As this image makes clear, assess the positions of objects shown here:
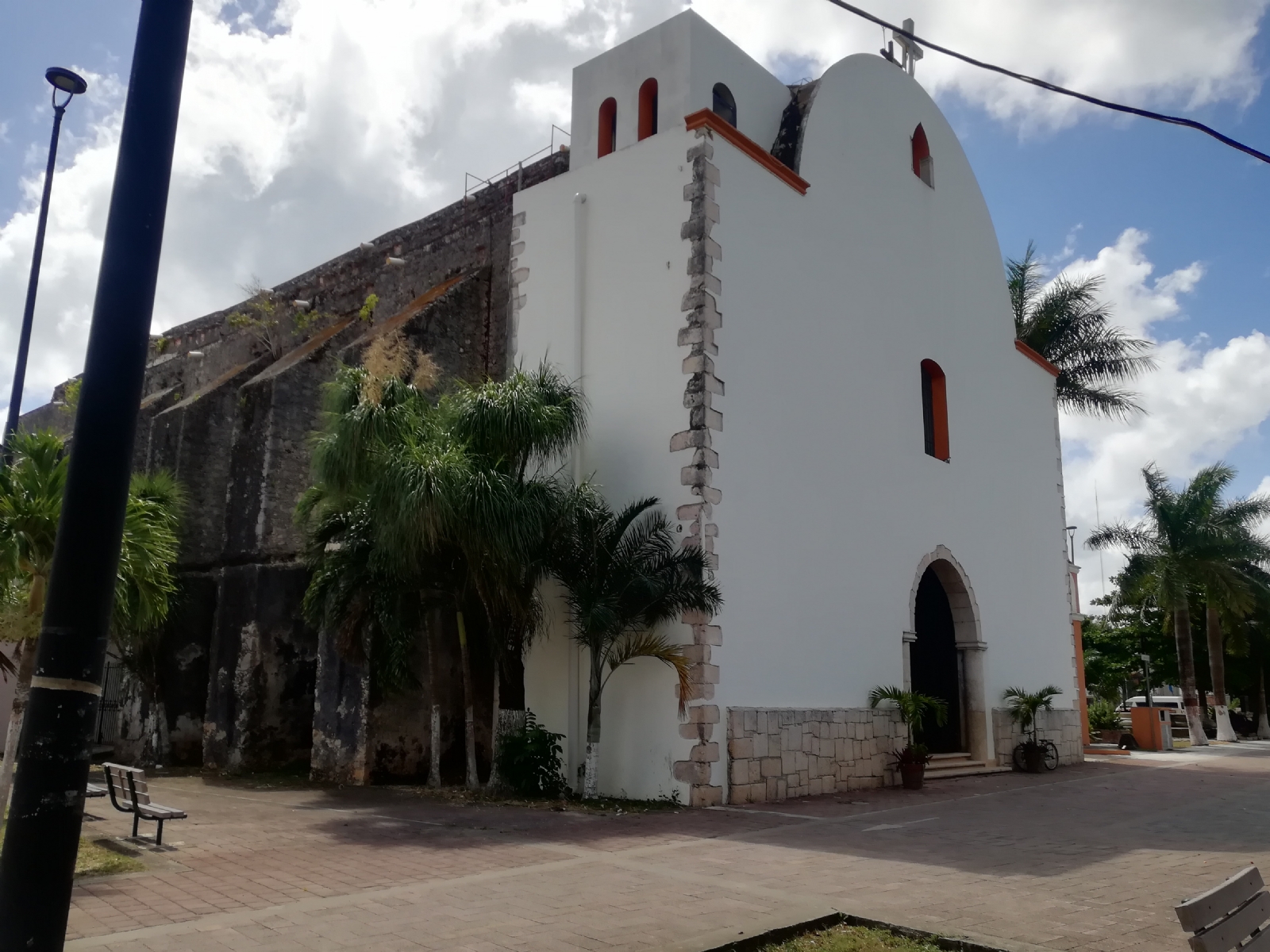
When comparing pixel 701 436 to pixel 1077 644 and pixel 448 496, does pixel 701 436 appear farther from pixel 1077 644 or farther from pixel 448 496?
pixel 1077 644

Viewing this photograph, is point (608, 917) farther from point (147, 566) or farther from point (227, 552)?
point (227, 552)

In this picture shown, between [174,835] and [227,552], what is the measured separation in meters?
6.68

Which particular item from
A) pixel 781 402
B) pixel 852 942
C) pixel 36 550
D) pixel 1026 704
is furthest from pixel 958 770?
pixel 36 550

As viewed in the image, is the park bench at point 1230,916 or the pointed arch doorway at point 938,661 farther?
the pointed arch doorway at point 938,661

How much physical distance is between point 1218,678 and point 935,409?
18.0 metres

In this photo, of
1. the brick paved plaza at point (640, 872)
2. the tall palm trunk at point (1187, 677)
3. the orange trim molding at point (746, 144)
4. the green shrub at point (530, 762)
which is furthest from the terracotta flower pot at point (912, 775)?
the tall palm trunk at point (1187, 677)

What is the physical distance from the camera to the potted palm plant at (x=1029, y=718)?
49.3ft

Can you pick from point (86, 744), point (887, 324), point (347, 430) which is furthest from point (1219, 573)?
point (86, 744)

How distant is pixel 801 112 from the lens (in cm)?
1390

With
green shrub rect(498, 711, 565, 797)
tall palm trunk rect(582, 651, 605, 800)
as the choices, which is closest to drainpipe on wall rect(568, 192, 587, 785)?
green shrub rect(498, 711, 565, 797)

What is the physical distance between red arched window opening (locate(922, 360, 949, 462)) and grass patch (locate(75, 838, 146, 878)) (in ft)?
38.8

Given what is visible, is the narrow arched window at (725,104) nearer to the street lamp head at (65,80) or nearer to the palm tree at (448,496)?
the palm tree at (448,496)

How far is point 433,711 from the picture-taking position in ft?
36.9

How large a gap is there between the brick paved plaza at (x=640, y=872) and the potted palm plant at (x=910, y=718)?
1.41 metres
